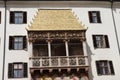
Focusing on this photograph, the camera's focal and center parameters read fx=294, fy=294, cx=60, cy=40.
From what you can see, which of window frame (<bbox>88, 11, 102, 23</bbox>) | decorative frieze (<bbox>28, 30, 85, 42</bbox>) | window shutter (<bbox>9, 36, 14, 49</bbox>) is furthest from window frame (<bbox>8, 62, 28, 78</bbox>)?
window frame (<bbox>88, 11, 102, 23</bbox>)

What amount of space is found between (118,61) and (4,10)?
13.9 meters

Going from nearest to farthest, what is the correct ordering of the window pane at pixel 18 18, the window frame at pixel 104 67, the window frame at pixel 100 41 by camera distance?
the window frame at pixel 104 67
the window frame at pixel 100 41
the window pane at pixel 18 18

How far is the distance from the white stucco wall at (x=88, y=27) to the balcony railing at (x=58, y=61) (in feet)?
3.68

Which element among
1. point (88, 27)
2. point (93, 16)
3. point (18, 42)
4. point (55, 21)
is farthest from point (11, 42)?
point (93, 16)

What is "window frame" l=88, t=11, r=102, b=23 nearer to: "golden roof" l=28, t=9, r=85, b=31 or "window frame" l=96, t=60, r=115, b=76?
"golden roof" l=28, t=9, r=85, b=31

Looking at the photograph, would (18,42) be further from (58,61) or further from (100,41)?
(100,41)

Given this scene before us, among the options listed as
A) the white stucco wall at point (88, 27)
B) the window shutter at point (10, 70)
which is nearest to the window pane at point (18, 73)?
the window shutter at point (10, 70)

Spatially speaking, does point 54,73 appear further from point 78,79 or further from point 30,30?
point 30,30

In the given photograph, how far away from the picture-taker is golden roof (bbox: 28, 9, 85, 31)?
3142 cm

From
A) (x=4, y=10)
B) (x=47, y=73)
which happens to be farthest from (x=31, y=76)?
(x=4, y=10)

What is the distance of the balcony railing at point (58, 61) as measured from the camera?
29422 mm

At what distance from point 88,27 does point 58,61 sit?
20.1ft

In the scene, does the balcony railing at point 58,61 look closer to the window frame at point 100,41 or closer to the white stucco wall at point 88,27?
the white stucco wall at point 88,27

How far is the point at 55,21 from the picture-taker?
32.3 m
